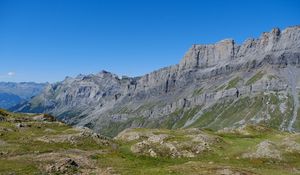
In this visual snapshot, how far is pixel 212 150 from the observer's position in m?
68.9

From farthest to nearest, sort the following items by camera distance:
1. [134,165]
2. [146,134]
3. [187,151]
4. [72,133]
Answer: [146,134], [72,133], [187,151], [134,165]

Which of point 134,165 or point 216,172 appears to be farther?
point 134,165

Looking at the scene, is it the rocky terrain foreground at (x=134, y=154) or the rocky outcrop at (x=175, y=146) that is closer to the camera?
the rocky terrain foreground at (x=134, y=154)

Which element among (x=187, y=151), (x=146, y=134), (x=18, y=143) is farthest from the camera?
(x=146, y=134)

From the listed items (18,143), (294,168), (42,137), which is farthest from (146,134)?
(294,168)

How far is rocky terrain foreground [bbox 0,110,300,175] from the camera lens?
49.7 m

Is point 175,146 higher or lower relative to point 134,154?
higher

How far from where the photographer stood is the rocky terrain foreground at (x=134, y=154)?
163 ft

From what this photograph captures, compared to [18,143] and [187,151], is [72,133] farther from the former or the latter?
[187,151]

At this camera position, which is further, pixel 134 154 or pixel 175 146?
pixel 175 146

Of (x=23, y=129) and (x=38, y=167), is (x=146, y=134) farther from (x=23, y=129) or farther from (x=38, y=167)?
(x=38, y=167)

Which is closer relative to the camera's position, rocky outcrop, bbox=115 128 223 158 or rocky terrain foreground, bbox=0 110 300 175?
rocky terrain foreground, bbox=0 110 300 175

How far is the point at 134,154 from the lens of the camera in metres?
66.2

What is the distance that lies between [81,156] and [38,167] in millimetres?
8864
